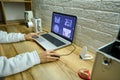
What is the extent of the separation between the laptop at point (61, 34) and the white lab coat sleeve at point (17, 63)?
0.68 feet

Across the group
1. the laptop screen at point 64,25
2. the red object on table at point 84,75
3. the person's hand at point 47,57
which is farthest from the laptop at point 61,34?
the red object on table at point 84,75

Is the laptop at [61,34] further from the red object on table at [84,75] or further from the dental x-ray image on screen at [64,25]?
the red object on table at [84,75]

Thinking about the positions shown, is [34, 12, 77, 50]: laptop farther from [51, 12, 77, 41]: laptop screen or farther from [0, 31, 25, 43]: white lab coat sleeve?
[0, 31, 25, 43]: white lab coat sleeve

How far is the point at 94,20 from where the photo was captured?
80 centimetres

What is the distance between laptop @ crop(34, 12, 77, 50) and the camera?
3.02 feet

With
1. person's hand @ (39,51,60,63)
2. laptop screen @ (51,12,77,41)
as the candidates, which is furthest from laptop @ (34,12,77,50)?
person's hand @ (39,51,60,63)

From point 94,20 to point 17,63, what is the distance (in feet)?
1.99

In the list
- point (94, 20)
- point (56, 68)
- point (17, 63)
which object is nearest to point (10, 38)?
point (17, 63)

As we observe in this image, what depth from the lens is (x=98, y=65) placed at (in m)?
0.46

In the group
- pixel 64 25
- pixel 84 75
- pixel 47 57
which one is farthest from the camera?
pixel 64 25

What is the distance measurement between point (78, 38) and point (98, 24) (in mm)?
255

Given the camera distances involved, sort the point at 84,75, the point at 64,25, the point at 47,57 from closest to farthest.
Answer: the point at 84,75, the point at 47,57, the point at 64,25

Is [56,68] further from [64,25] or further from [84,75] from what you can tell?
[64,25]

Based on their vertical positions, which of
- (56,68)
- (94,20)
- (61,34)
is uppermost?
(94,20)
